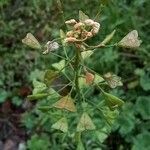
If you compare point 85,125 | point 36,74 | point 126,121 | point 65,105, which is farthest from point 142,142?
point 65,105

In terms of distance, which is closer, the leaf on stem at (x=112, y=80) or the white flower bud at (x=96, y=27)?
the white flower bud at (x=96, y=27)

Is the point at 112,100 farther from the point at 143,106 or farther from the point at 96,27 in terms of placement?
the point at 143,106

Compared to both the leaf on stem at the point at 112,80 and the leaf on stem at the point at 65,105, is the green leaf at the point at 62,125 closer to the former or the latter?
the leaf on stem at the point at 65,105

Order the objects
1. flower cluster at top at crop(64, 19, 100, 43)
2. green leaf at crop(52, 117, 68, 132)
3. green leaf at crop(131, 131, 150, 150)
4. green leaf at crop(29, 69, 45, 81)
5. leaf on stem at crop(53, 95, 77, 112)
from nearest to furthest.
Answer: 1. flower cluster at top at crop(64, 19, 100, 43)
2. leaf on stem at crop(53, 95, 77, 112)
3. green leaf at crop(52, 117, 68, 132)
4. green leaf at crop(131, 131, 150, 150)
5. green leaf at crop(29, 69, 45, 81)

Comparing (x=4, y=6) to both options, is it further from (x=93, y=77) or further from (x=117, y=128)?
(x=93, y=77)

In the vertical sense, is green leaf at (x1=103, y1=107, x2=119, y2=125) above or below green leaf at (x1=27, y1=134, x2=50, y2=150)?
above

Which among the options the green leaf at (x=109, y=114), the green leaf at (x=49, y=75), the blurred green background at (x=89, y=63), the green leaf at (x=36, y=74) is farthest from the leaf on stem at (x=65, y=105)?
the green leaf at (x=36, y=74)

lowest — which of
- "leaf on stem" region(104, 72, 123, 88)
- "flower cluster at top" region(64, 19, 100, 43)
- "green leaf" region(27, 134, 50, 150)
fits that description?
"green leaf" region(27, 134, 50, 150)

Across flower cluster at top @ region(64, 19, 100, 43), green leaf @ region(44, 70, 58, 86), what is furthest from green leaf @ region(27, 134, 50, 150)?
flower cluster at top @ region(64, 19, 100, 43)

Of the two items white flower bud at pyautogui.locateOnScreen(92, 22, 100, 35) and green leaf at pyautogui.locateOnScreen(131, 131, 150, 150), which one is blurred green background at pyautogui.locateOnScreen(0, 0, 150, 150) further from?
white flower bud at pyautogui.locateOnScreen(92, 22, 100, 35)
